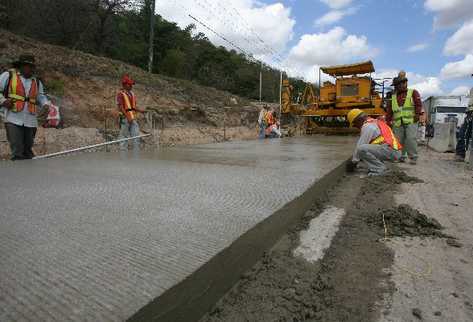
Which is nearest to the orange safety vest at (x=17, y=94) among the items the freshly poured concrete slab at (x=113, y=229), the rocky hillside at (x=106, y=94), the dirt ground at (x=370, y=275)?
the freshly poured concrete slab at (x=113, y=229)

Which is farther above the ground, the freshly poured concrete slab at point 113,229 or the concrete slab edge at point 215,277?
the freshly poured concrete slab at point 113,229

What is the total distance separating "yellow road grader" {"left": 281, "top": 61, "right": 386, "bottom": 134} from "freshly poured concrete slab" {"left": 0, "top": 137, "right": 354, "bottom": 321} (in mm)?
8824

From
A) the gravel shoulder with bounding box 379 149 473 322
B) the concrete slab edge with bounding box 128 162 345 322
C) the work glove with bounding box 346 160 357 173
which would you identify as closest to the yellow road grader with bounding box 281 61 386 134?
the work glove with bounding box 346 160 357 173

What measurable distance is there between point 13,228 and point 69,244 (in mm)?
397

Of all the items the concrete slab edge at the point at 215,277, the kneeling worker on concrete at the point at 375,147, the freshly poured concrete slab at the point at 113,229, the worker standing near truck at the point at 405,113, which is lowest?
the concrete slab edge at the point at 215,277

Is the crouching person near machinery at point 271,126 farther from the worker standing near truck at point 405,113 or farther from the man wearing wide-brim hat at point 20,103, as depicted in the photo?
the man wearing wide-brim hat at point 20,103

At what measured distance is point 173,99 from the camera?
1474cm

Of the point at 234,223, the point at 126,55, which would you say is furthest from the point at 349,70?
the point at 126,55

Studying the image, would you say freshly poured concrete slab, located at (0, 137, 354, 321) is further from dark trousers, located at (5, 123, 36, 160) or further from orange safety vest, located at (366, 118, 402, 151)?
orange safety vest, located at (366, 118, 402, 151)

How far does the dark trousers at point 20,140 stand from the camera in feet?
14.2

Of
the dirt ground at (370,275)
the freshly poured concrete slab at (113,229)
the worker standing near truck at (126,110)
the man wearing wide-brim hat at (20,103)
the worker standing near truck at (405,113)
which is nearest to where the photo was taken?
the freshly poured concrete slab at (113,229)

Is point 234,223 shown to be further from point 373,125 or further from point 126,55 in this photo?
point 126,55

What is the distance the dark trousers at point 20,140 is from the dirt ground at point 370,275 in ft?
12.6

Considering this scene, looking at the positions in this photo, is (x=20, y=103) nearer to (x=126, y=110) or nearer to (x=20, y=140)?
(x=20, y=140)
